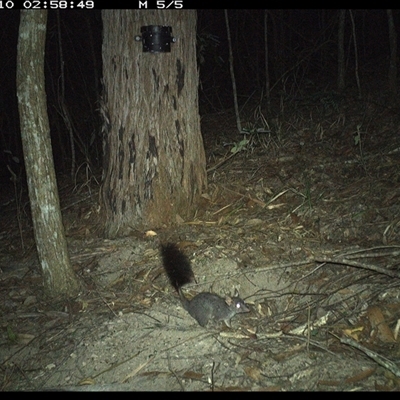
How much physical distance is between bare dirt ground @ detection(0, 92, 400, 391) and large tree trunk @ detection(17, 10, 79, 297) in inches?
13.0

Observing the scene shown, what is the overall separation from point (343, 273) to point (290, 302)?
0.51 m

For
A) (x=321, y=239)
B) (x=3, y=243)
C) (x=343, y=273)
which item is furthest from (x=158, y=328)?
(x=3, y=243)

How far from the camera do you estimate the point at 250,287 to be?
170 inches

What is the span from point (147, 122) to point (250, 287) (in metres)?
1.96

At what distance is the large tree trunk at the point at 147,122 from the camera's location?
4.89 meters

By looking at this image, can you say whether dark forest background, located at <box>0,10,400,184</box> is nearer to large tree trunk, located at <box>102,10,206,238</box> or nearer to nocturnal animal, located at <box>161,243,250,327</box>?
large tree trunk, located at <box>102,10,206,238</box>

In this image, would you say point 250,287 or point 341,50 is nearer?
point 250,287

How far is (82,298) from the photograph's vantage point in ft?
14.3

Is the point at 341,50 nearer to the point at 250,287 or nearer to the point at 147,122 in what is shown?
the point at 147,122

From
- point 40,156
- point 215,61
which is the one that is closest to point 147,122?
point 40,156

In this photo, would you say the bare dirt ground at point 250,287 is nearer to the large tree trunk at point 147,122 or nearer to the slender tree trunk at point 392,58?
the large tree trunk at point 147,122

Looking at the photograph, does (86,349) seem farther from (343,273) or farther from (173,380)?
(343,273)

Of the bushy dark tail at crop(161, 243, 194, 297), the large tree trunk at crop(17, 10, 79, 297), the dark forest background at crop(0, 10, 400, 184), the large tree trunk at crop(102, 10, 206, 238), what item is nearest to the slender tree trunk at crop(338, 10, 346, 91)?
the dark forest background at crop(0, 10, 400, 184)

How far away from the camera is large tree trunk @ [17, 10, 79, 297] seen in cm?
389
